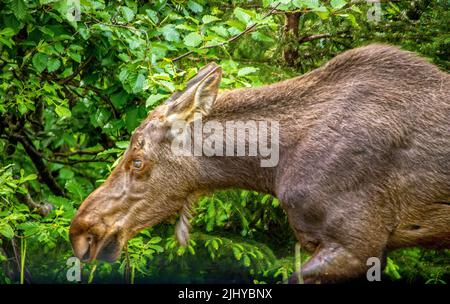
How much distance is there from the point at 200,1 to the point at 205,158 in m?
2.47

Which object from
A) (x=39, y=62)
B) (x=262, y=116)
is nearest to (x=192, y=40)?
(x=262, y=116)

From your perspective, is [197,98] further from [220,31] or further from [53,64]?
[53,64]

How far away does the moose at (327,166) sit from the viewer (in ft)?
18.2

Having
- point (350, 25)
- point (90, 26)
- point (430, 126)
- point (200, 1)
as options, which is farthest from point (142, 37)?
point (430, 126)

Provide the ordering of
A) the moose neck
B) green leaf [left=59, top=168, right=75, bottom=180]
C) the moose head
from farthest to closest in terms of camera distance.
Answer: green leaf [left=59, top=168, right=75, bottom=180], the moose head, the moose neck

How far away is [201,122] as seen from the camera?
6.07 meters

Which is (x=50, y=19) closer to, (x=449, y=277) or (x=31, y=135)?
(x=31, y=135)

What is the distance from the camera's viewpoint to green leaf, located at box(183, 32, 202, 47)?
689 cm

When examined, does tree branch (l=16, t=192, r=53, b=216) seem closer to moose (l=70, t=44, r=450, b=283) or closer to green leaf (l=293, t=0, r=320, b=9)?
moose (l=70, t=44, r=450, b=283)

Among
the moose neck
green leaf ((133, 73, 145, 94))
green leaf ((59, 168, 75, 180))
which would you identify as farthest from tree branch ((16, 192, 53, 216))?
the moose neck

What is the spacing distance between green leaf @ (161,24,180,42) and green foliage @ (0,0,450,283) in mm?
15

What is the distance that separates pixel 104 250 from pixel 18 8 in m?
2.19

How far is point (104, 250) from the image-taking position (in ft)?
19.9

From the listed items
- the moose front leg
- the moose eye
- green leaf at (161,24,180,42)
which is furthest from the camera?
green leaf at (161,24,180,42)
